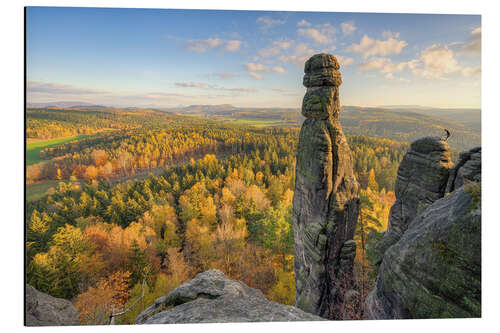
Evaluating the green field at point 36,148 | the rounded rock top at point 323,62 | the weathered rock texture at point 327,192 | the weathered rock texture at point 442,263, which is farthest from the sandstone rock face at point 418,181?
the green field at point 36,148

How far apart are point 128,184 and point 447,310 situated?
29.0 meters

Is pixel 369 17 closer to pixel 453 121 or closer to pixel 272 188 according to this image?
pixel 453 121

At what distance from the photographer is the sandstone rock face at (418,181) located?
6.67m

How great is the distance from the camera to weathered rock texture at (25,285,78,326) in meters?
6.19

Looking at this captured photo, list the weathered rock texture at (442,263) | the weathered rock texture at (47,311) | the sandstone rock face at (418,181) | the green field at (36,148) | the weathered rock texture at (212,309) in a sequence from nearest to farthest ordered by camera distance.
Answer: the weathered rock texture at (442,263), the weathered rock texture at (212,309), the weathered rock texture at (47,311), the green field at (36,148), the sandstone rock face at (418,181)

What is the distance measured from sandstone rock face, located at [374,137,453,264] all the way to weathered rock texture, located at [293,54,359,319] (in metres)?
1.66

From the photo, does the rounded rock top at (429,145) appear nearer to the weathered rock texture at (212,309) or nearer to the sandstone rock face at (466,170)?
the sandstone rock face at (466,170)

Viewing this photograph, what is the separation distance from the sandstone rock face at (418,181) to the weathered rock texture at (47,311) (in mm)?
12438

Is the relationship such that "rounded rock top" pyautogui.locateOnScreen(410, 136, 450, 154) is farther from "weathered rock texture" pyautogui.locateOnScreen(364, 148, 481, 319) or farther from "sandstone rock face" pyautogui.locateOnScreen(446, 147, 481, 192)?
"weathered rock texture" pyautogui.locateOnScreen(364, 148, 481, 319)

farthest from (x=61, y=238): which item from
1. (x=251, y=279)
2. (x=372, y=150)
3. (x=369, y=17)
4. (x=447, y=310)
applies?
(x=372, y=150)

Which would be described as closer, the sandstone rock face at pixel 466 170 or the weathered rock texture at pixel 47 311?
the sandstone rock face at pixel 466 170

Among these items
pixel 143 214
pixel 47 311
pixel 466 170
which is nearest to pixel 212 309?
pixel 47 311

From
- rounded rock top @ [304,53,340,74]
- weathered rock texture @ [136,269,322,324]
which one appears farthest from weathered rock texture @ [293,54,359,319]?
weathered rock texture @ [136,269,322,324]

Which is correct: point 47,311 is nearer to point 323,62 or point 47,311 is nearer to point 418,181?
point 323,62
